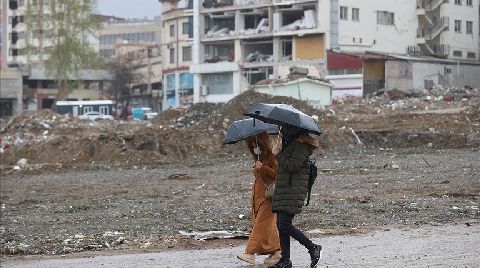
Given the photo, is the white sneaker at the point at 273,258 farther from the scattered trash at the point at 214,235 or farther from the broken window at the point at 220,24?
the broken window at the point at 220,24

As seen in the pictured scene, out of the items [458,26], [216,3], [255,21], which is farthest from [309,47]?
[458,26]

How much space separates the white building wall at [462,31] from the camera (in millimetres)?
78312

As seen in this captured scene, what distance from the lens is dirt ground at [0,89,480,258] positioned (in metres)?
14.8

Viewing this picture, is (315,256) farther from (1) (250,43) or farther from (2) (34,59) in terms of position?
(2) (34,59)

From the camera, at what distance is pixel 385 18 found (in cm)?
7512

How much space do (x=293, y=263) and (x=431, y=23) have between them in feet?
229

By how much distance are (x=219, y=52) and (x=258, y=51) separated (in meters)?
5.34

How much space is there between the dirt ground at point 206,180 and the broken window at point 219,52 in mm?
30902

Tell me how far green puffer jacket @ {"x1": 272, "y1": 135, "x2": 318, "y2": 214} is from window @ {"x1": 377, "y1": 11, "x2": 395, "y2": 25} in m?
65.9

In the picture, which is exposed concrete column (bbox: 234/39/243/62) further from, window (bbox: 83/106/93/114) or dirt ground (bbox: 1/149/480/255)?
dirt ground (bbox: 1/149/480/255)

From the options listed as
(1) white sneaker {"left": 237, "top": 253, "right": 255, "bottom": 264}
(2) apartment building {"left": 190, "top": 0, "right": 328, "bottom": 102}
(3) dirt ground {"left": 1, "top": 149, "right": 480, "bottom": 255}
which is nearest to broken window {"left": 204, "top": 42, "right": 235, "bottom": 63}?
(2) apartment building {"left": 190, "top": 0, "right": 328, "bottom": 102}

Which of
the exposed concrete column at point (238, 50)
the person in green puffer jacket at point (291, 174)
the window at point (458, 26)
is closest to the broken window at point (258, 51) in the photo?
the exposed concrete column at point (238, 50)

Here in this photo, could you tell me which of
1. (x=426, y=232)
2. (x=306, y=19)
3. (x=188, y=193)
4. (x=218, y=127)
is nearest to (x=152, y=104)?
(x=306, y=19)

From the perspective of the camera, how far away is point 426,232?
500 inches
